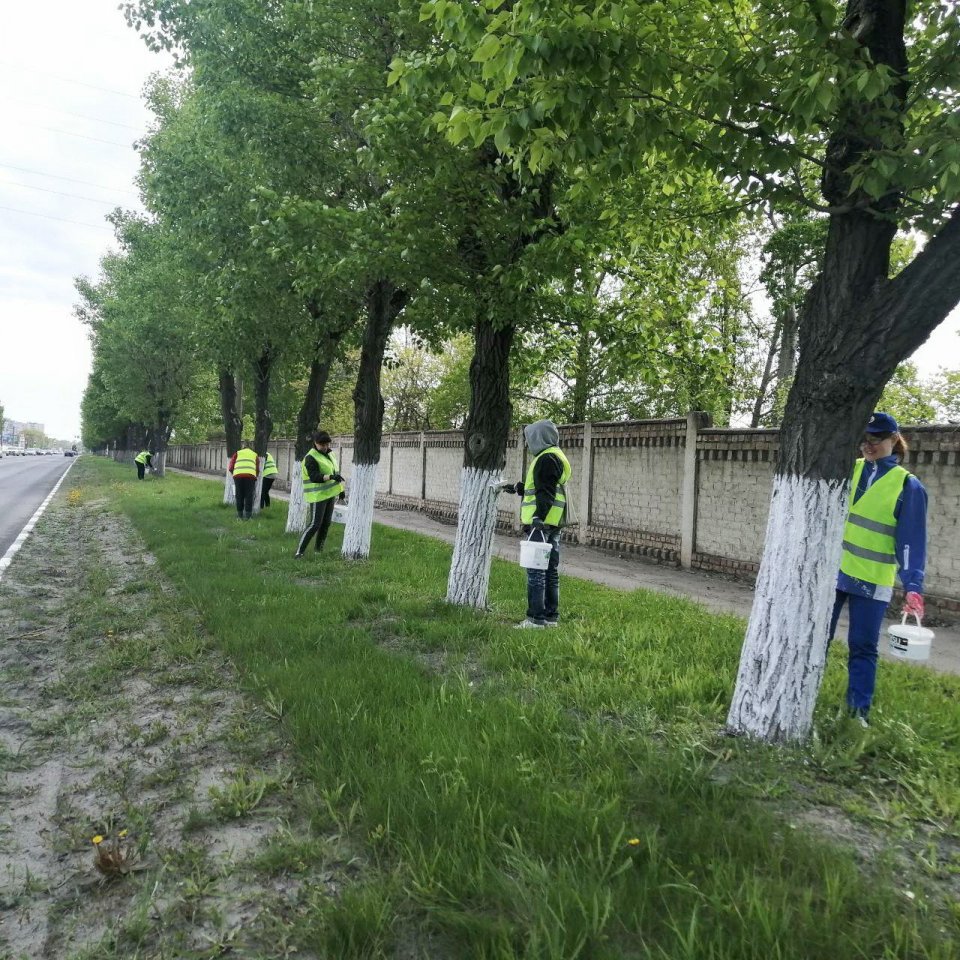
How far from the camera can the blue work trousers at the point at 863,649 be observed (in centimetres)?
374

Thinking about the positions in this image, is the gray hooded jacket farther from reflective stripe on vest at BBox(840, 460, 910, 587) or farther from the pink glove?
the pink glove

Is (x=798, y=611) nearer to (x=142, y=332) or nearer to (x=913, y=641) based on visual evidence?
(x=913, y=641)

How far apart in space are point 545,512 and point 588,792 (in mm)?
3272

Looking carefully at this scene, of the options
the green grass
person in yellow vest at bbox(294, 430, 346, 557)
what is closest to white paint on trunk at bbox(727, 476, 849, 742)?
the green grass

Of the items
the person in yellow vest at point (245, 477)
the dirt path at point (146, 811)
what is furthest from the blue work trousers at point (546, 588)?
→ the person in yellow vest at point (245, 477)

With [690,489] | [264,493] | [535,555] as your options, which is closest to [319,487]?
[535,555]

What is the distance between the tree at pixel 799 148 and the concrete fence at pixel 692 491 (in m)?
4.15

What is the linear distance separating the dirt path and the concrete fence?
647 centimetres

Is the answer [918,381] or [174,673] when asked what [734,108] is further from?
[918,381]

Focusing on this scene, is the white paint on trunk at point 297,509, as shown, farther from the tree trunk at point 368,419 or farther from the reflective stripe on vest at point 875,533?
the reflective stripe on vest at point 875,533

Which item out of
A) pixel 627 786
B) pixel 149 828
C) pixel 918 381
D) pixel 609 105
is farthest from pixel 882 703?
pixel 918 381

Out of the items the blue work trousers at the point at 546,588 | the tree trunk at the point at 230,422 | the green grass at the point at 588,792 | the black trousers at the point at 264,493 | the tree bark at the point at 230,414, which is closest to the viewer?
the green grass at the point at 588,792

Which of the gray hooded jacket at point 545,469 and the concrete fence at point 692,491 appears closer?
the gray hooded jacket at point 545,469

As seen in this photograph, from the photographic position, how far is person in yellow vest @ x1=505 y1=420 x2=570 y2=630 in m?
5.96
